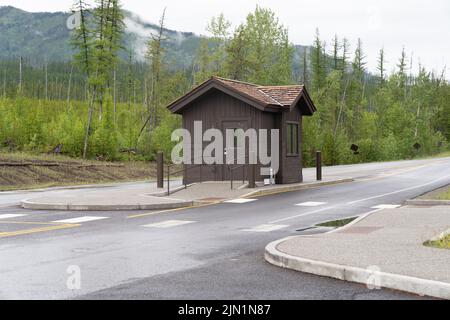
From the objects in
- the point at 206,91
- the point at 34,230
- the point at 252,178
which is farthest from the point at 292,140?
the point at 34,230

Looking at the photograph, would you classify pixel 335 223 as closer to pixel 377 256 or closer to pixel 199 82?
pixel 377 256

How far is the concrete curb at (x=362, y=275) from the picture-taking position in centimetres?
695

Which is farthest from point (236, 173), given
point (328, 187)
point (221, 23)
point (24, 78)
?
point (24, 78)

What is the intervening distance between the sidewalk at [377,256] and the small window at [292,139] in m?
14.0

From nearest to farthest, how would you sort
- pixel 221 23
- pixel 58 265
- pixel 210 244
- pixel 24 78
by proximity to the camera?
1. pixel 58 265
2. pixel 210 244
3. pixel 221 23
4. pixel 24 78

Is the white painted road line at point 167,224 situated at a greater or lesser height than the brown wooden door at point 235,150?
lesser

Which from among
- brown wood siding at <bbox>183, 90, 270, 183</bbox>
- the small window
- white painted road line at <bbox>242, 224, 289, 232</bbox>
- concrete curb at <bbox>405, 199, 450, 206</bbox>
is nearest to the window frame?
the small window

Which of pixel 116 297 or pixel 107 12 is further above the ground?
pixel 107 12

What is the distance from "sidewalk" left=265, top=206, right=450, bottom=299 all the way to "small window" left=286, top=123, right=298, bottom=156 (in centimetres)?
1400

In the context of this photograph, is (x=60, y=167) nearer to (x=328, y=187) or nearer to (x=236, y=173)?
(x=236, y=173)

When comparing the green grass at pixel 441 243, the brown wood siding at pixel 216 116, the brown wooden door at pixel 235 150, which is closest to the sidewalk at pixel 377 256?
the green grass at pixel 441 243

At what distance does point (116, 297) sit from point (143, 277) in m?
1.17

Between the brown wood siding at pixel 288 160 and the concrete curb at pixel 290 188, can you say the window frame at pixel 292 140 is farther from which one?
the concrete curb at pixel 290 188

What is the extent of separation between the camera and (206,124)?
1006 inches
